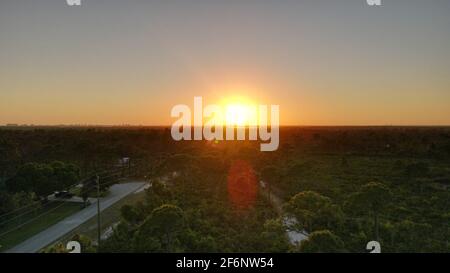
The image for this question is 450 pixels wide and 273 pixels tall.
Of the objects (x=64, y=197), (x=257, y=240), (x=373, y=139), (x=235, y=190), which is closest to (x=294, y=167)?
(x=235, y=190)

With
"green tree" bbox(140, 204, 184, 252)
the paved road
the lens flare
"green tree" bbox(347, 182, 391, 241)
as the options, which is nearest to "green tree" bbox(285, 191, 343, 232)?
"green tree" bbox(347, 182, 391, 241)

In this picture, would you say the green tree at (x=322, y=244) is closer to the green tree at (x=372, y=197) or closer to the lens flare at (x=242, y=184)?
the green tree at (x=372, y=197)

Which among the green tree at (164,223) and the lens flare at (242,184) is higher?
the green tree at (164,223)

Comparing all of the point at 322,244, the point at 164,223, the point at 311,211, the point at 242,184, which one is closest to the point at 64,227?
the point at 164,223

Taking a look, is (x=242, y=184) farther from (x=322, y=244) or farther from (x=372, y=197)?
(x=322, y=244)

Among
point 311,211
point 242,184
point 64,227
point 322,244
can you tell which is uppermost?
point 322,244

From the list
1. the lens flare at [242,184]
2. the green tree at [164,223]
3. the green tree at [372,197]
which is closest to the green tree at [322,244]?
the green tree at [372,197]

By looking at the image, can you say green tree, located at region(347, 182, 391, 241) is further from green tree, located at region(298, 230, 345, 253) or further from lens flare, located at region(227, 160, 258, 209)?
lens flare, located at region(227, 160, 258, 209)
